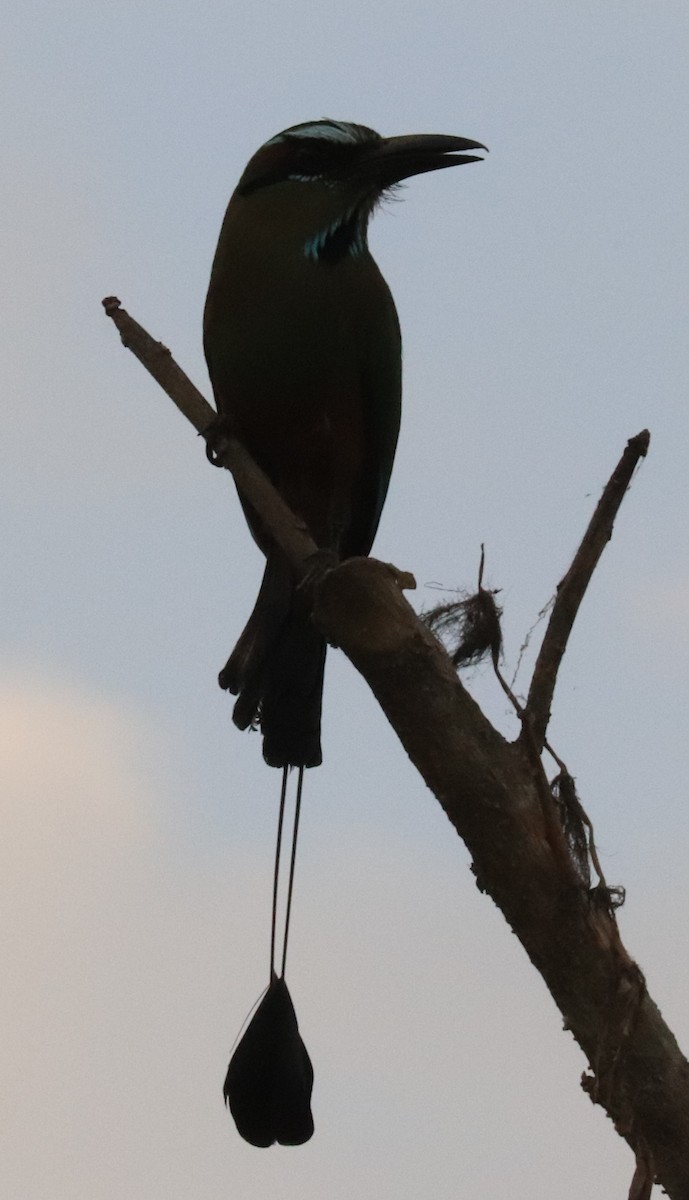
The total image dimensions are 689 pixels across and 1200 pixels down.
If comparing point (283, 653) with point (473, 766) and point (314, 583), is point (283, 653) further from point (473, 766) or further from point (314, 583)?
point (473, 766)

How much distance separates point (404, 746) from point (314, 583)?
41 cm

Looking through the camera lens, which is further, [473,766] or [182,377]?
[182,377]

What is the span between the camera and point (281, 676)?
3.48 m

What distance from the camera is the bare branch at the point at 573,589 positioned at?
2428mm

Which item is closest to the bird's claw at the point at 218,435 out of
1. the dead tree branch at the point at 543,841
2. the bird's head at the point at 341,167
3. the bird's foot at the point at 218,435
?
the bird's foot at the point at 218,435

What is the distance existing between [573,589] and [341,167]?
1.74 metres

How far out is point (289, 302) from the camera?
348cm

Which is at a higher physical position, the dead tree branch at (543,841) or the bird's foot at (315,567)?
the bird's foot at (315,567)

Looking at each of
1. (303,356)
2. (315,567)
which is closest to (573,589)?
(315,567)

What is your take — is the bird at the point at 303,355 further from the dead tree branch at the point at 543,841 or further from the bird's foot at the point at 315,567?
the dead tree branch at the point at 543,841

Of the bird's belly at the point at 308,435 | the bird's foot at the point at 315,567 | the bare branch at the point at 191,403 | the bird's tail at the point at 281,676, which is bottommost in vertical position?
the bird's foot at the point at 315,567

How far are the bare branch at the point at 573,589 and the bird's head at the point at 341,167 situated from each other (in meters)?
1.44

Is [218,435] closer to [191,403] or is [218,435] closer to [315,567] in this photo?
[191,403]

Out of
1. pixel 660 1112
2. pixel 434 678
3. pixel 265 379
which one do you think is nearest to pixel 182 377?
pixel 265 379
